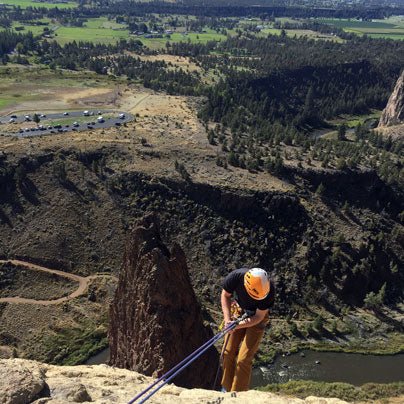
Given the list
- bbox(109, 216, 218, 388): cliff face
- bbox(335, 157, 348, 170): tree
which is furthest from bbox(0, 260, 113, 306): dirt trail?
bbox(335, 157, 348, 170): tree

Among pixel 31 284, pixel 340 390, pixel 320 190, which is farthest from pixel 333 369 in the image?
pixel 31 284

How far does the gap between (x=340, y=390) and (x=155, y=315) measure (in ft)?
96.5

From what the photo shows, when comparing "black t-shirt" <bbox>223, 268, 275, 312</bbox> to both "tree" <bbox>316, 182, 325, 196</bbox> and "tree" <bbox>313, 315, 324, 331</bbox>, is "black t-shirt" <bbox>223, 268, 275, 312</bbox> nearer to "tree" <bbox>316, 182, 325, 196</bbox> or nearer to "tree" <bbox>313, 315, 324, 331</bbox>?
"tree" <bbox>313, 315, 324, 331</bbox>

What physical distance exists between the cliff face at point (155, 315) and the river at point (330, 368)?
2721cm

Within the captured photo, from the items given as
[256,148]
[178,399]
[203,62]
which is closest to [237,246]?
[256,148]

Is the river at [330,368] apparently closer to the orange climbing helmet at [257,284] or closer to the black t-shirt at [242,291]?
the black t-shirt at [242,291]

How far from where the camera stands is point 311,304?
66.7 meters

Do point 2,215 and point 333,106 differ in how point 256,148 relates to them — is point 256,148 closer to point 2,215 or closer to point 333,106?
point 2,215

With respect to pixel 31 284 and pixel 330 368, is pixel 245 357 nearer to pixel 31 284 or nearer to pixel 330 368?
pixel 330 368

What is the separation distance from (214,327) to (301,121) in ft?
315

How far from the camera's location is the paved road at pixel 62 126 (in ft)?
314

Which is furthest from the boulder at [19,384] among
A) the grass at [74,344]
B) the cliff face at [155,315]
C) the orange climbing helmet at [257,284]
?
the grass at [74,344]

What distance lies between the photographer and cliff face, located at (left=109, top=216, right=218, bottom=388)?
27766mm

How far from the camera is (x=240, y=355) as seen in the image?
1847cm
